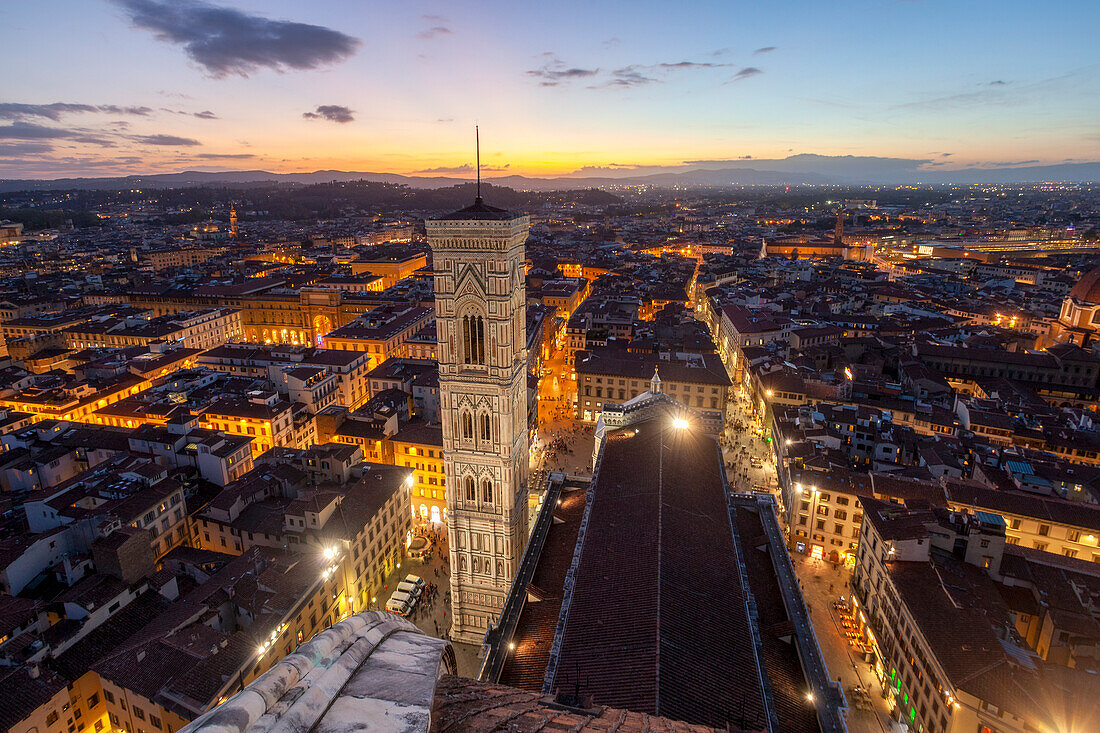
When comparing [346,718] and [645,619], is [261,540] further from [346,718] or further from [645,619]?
[346,718]

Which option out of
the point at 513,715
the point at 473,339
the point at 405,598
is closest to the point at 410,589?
the point at 405,598

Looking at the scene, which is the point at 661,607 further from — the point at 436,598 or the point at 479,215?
the point at 436,598

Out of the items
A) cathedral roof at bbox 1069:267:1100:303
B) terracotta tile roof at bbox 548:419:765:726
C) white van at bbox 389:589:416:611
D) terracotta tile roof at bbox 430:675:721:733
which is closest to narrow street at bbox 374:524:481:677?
white van at bbox 389:589:416:611

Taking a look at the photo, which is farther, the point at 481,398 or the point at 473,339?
the point at 481,398

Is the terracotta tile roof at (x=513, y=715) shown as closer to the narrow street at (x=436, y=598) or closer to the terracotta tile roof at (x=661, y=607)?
the terracotta tile roof at (x=661, y=607)

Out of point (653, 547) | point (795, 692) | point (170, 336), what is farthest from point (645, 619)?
point (170, 336)

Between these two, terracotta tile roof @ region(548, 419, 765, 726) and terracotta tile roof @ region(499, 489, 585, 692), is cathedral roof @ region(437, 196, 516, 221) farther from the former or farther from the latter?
terracotta tile roof @ region(499, 489, 585, 692)
